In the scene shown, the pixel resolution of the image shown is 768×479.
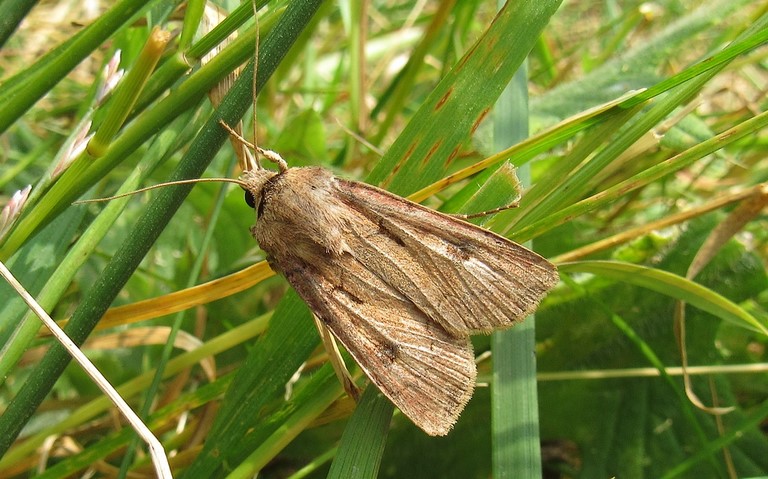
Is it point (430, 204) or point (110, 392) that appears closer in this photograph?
point (110, 392)

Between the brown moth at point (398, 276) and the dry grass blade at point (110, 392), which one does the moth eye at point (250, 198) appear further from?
the dry grass blade at point (110, 392)

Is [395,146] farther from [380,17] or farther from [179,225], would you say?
[380,17]

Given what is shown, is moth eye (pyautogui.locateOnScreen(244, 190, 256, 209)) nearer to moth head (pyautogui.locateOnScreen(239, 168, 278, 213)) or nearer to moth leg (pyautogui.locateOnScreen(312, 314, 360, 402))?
moth head (pyautogui.locateOnScreen(239, 168, 278, 213))

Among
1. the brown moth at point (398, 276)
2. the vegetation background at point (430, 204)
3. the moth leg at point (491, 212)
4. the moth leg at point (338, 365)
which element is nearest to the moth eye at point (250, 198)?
the brown moth at point (398, 276)

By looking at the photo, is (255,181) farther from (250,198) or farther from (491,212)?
(491,212)

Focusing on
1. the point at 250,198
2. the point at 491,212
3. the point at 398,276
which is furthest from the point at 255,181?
the point at 491,212

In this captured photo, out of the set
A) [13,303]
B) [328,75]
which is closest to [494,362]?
[13,303]
